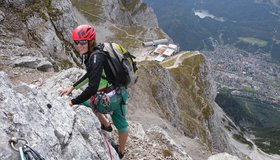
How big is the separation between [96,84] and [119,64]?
1.29 metres

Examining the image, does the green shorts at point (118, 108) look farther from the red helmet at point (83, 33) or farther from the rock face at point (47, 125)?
the red helmet at point (83, 33)

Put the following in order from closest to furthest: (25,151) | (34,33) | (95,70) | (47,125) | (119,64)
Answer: (25,151) < (47,125) < (95,70) < (119,64) < (34,33)

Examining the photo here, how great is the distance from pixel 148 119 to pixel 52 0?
96.2 feet

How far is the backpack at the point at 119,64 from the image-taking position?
13820mm

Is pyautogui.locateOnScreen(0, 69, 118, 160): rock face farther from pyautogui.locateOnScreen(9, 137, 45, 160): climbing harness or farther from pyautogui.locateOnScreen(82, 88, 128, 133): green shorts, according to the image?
pyautogui.locateOnScreen(82, 88, 128, 133): green shorts

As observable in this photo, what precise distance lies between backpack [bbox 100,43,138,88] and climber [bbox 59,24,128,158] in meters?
0.20

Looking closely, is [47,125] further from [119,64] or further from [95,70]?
[119,64]

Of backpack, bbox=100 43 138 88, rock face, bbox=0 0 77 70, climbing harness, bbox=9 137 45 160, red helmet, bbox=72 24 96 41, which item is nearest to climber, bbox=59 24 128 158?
red helmet, bbox=72 24 96 41

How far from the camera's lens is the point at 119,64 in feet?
45.9

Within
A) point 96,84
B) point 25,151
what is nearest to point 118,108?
point 96,84

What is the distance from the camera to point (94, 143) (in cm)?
1534

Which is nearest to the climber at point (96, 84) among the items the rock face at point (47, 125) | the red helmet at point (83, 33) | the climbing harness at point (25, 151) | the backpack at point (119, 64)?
the red helmet at point (83, 33)

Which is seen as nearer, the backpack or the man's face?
the man's face

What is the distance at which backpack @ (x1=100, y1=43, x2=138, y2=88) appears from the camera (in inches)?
544
